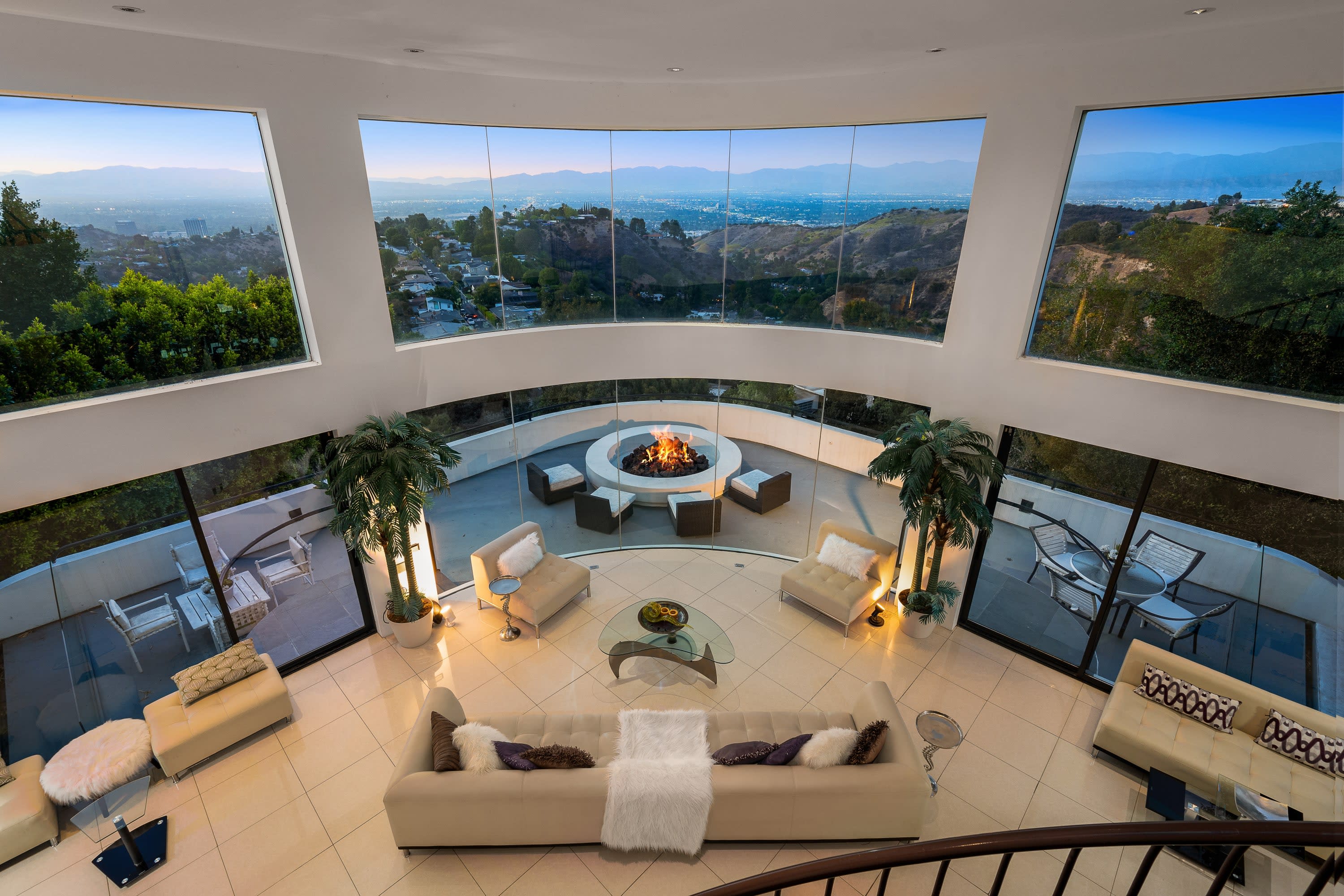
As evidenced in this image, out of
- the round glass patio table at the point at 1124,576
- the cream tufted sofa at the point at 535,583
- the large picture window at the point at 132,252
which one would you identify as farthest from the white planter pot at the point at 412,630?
the round glass patio table at the point at 1124,576

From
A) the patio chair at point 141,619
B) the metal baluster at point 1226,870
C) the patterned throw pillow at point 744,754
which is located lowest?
the patterned throw pillow at point 744,754

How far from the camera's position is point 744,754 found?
5.12m

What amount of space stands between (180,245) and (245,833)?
5132 millimetres

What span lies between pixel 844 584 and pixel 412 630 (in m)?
5.23

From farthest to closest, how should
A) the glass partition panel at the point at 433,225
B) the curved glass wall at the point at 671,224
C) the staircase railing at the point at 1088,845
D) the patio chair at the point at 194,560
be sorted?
the curved glass wall at the point at 671,224
the glass partition panel at the point at 433,225
the patio chair at the point at 194,560
the staircase railing at the point at 1088,845

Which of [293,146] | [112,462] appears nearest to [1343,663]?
[293,146]

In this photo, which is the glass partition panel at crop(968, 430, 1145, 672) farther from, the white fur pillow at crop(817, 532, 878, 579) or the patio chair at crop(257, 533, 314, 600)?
the patio chair at crop(257, 533, 314, 600)

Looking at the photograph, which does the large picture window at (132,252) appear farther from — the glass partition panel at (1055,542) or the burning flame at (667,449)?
the glass partition panel at (1055,542)

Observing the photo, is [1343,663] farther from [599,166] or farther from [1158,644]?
[599,166]

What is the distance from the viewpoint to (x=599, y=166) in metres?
7.52

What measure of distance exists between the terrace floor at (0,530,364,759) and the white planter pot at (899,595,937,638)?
687 cm

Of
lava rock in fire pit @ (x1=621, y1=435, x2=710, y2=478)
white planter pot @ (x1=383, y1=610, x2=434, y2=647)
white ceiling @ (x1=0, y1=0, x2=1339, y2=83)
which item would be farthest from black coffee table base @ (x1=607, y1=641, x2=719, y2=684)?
white ceiling @ (x1=0, y1=0, x2=1339, y2=83)

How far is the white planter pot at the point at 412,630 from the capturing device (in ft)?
23.9

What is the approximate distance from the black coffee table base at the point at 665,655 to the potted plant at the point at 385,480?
8.49ft
